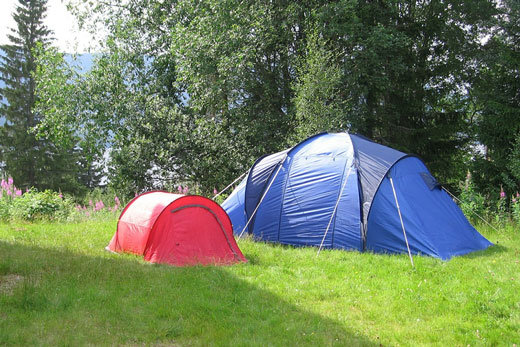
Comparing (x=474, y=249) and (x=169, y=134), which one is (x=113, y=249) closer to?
(x=474, y=249)

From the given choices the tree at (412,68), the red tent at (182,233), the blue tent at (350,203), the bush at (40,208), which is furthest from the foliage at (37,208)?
the tree at (412,68)

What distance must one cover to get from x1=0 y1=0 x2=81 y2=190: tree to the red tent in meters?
24.2

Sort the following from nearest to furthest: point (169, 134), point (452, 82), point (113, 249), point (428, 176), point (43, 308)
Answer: point (43, 308) → point (113, 249) → point (428, 176) → point (169, 134) → point (452, 82)

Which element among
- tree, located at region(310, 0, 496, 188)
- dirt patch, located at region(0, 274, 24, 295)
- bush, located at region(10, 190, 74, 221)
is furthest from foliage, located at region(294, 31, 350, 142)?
dirt patch, located at region(0, 274, 24, 295)

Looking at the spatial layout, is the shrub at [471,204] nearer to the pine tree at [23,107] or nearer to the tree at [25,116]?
the tree at [25,116]

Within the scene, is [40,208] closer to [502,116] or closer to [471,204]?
[471,204]

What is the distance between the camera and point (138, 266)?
639cm

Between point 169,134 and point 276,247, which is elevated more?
point 169,134

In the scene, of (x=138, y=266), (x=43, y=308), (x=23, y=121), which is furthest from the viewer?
(x=23, y=121)

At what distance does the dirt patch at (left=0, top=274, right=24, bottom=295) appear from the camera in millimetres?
5084

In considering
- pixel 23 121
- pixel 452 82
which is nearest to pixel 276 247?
pixel 452 82

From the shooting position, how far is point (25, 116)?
29109mm

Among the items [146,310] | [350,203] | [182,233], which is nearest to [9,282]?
[146,310]

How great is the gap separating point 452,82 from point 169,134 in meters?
10.9
